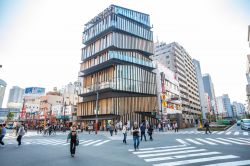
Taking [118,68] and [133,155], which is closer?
[133,155]

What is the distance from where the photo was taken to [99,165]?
6.84 meters

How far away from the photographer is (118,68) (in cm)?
4116

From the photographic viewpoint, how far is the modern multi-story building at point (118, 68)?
3988cm

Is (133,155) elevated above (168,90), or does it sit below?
below

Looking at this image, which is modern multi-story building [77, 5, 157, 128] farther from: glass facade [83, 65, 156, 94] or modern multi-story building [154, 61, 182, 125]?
modern multi-story building [154, 61, 182, 125]

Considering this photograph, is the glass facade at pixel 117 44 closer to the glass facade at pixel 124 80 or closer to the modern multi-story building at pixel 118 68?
the modern multi-story building at pixel 118 68

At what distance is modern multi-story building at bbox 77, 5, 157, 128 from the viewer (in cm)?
3988

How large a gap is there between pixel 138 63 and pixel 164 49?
124ft

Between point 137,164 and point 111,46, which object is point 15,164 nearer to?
point 137,164

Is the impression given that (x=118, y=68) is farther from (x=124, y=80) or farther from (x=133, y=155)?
(x=133, y=155)

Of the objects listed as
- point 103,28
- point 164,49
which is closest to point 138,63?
point 103,28

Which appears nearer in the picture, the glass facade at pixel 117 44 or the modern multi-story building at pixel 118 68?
the modern multi-story building at pixel 118 68

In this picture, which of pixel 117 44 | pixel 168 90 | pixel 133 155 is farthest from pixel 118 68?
pixel 133 155

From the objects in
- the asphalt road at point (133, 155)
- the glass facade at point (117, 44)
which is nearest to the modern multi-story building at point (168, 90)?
the glass facade at point (117, 44)
